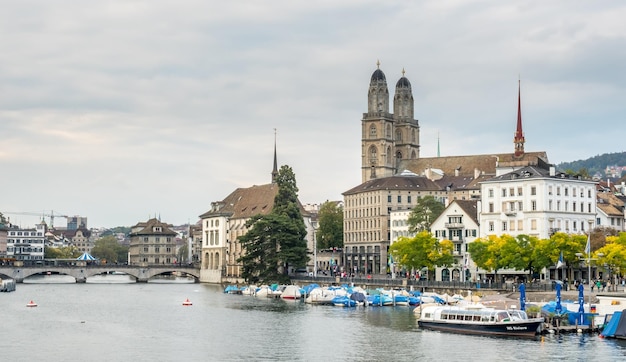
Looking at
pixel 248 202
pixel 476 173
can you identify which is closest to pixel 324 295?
pixel 476 173

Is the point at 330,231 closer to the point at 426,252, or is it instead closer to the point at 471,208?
the point at 471,208

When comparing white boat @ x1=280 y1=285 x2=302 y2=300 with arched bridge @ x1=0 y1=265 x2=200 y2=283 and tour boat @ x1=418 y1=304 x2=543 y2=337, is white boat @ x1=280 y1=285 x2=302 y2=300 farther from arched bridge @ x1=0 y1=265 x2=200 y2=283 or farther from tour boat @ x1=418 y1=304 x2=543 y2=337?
arched bridge @ x1=0 y1=265 x2=200 y2=283

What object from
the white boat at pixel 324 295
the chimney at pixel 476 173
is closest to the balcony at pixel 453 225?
the white boat at pixel 324 295

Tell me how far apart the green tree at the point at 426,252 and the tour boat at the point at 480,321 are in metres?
40.4

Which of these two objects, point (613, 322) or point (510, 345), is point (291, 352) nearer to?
point (510, 345)

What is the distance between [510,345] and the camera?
67.1 meters

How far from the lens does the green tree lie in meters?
120

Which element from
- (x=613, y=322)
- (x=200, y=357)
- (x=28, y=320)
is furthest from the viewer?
(x=28, y=320)

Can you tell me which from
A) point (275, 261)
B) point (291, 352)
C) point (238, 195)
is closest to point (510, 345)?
point (291, 352)

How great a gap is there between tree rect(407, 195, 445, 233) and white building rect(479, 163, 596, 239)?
19.6 metres

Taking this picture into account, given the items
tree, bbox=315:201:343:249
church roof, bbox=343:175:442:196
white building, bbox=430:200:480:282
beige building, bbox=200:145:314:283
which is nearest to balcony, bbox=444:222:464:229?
white building, bbox=430:200:480:282

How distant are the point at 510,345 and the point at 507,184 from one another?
56238 millimetres

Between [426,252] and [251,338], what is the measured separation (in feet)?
163

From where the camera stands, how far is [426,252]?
120625 mm
